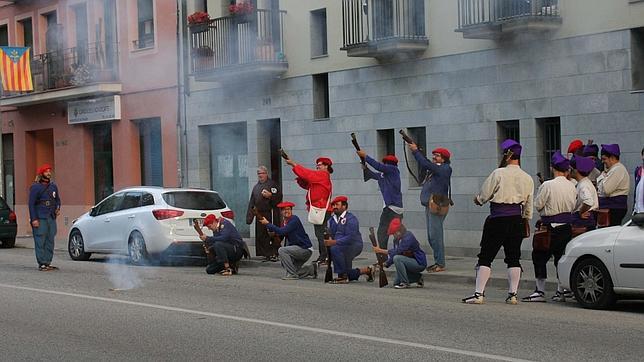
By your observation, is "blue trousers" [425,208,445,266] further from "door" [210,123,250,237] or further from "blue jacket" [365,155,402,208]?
"door" [210,123,250,237]

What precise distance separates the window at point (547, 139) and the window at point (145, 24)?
6450 mm

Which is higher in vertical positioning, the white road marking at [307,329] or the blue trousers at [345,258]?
the blue trousers at [345,258]

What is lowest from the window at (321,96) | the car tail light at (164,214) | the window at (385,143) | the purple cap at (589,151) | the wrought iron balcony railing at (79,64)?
the car tail light at (164,214)

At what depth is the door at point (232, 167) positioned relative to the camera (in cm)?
2586

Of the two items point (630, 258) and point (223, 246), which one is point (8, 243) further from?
point (630, 258)

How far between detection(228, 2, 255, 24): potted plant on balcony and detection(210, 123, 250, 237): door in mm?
2784

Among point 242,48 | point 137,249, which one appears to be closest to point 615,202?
point 137,249

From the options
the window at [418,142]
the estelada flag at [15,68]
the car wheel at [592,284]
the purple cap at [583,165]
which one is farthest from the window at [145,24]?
the car wheel at [592,284]

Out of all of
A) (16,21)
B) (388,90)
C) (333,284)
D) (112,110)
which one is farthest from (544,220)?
(112,110)

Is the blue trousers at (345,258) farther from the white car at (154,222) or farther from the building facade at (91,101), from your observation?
the white car at (154,222)

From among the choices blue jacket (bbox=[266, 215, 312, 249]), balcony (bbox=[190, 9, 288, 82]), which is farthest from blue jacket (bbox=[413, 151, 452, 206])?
balcony (bbox=[190, 9, 288, 82])

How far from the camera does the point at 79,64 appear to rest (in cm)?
1964

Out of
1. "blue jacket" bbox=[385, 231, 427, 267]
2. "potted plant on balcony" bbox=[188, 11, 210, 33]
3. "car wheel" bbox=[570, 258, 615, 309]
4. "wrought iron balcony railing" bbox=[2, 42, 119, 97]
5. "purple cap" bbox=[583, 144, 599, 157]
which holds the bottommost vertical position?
"car wheel" bbox=[570, 258, 615, 309]

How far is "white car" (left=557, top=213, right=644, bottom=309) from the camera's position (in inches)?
486
